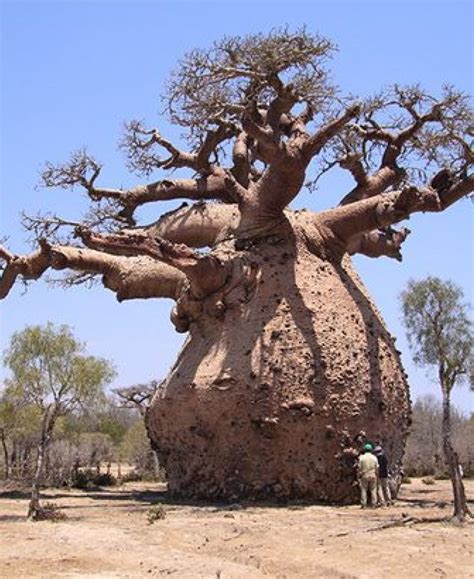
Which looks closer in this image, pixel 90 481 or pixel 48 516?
pixel 48 516

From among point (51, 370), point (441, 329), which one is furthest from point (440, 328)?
point (51, 370)

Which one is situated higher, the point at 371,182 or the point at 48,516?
the point at 371,182

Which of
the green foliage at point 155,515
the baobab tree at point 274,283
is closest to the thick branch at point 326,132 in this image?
the baobab tree at point 274,283

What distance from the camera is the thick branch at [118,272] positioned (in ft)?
32.3

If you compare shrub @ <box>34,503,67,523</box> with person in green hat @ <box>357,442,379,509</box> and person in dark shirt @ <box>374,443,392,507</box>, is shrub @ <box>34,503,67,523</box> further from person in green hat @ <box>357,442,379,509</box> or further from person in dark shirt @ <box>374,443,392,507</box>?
person in dark shirt @ <box>374,443,392,507</box>

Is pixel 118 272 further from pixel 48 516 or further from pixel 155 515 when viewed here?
pixel 155 515

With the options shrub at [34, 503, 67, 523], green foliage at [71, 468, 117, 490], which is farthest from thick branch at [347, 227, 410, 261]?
green foliage at [71, 468, 117, 490]

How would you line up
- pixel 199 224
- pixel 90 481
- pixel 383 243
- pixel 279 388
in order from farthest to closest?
1. pixel 90 481
2. pixel 383 243
3. pixel 199 224
4. pixel 279 388

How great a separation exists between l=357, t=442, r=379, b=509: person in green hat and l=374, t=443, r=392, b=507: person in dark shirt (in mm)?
98

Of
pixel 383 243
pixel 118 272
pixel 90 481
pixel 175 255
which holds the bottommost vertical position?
pixel 90 481

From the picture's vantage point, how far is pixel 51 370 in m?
19.8

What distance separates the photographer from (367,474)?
822 centimetres

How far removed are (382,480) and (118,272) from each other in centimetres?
415

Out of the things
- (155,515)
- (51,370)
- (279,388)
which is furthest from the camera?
(51,370)
